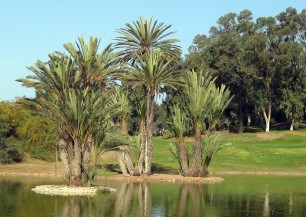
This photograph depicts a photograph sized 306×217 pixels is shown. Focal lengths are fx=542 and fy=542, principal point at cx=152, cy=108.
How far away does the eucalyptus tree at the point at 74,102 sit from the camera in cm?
4266

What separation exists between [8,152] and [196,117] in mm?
22749

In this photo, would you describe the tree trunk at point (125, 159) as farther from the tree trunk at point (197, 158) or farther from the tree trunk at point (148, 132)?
the tree trunk at point (197, 158)

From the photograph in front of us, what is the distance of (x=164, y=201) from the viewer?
125 ft

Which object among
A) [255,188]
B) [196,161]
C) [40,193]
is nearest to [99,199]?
[40,193]

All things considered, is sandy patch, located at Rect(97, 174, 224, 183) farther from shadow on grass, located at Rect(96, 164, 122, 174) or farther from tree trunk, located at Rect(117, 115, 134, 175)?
shadow on grass, located at Rect(96, 164, 122, 174)

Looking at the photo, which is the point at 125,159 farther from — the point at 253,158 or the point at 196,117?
the point at 253,158

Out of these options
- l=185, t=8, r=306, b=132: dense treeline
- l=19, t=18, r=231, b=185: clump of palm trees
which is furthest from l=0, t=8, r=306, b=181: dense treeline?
l=185, t=8, r=306, b=132: dense treeline

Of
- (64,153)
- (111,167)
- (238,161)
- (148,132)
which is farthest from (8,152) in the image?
(238,161)

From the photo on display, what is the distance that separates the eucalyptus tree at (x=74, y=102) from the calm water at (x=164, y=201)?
4.13 m

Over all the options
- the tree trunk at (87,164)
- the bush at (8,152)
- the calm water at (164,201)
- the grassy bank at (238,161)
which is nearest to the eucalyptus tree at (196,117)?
the grassy bank at (238,161)

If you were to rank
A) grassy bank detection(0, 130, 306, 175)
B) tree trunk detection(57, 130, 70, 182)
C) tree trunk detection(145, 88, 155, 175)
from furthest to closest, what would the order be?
grassy bank detection(0, 130, 306, 175) < tree trunk detection(145, 88, 155, 175) < tree trunk detection(57, 130, 70, 182)

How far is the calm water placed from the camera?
3228 centimetres

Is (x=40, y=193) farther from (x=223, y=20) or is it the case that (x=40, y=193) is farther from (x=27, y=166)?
(x=223, y=20)

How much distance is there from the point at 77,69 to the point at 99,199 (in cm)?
1404
